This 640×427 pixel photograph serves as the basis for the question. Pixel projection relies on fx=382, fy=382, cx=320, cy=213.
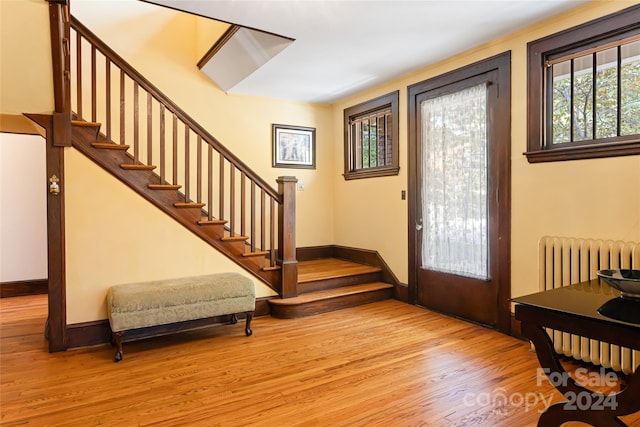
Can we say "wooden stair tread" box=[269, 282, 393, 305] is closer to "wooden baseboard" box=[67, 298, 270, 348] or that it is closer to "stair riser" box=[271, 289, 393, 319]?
"stair riser" box=[271, 289, 393, 319]

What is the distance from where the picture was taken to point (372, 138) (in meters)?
5.22

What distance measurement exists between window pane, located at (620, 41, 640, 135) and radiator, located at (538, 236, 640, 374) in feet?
2.80

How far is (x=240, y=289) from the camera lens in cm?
347

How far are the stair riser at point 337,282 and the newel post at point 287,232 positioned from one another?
220 millimetres

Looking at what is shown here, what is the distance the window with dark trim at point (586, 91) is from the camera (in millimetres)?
2721

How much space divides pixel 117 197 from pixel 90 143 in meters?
0.49

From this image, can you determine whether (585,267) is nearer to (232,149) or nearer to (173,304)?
(173,304)

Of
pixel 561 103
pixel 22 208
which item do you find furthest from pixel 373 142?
pixel 22 208

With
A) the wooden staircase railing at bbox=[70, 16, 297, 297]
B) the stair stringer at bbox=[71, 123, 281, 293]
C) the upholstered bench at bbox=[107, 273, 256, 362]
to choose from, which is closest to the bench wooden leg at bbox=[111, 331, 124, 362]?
the upholstered bench at bbox=[107, 273, 256, 362]

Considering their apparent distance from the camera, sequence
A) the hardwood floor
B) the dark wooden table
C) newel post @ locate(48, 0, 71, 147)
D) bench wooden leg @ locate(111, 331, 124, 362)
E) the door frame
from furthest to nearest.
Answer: the door frame
bench wooden leg @ locate(111, 331, 124, 362)
newel post @ locate(48, 0, 71, 147)
the hardwood floor
the dark wooden table

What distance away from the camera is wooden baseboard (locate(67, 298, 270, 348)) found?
3.15 meters

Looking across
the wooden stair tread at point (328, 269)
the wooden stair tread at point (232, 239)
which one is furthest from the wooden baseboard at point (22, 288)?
the wooden stair tread at point (328, 269)

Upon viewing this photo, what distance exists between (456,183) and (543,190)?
87 centimetres

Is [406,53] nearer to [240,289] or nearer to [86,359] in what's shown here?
[240,289]
